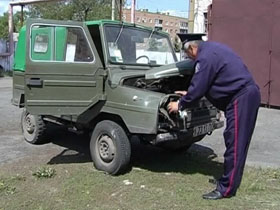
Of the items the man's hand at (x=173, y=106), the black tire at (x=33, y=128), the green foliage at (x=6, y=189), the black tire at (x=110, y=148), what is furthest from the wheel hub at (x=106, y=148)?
the black tire at (x=33, y=128)

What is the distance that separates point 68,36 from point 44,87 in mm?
989

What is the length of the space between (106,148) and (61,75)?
1.17m

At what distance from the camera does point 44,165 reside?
646cm

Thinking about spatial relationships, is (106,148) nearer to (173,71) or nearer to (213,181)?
(173,71)

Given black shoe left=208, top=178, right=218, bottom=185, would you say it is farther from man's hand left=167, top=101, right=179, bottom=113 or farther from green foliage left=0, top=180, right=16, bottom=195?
green foliage left=0, top=180, right=16, bottom=195

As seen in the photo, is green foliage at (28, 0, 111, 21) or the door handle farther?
green foliage at (28, 0, 111, 21)

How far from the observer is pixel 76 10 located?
3962cm

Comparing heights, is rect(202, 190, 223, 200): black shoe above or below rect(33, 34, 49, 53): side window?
below

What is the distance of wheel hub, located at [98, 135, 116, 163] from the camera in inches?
235

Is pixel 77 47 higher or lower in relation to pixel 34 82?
higher

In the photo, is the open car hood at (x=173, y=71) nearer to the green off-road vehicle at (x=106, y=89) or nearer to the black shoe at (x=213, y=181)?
the green off-road vehicle at (x=106, y=89)

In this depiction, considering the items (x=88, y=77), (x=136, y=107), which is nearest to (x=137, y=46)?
(x=88, y=77)

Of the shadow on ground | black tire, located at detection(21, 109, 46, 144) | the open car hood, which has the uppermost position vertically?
the open car hood

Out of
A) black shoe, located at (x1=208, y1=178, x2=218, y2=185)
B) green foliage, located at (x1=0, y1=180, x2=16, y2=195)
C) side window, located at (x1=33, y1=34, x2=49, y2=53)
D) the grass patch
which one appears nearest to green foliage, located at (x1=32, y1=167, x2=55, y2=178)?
the grass patch
